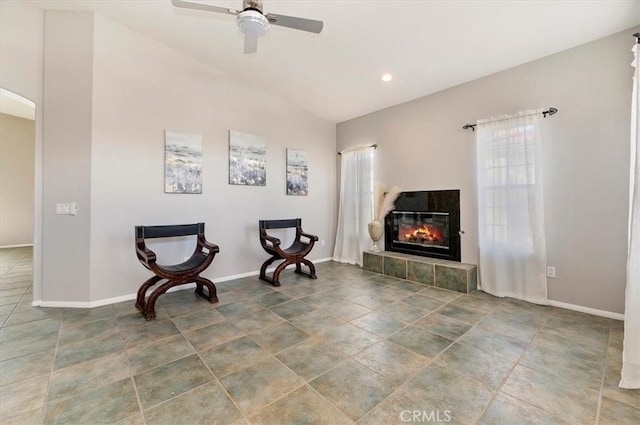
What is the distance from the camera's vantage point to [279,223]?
4277 millimetres

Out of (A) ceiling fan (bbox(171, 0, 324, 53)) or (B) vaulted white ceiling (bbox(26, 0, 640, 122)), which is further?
(B) vaulted white ceiling (bbox(26, 0, 640, 122))

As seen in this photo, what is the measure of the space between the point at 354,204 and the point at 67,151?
406 cm

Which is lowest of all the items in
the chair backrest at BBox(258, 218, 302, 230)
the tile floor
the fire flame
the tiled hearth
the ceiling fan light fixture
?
the tile floor

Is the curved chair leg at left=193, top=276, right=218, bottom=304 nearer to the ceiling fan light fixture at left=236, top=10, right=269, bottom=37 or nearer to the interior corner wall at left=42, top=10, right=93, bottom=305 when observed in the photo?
the interior corner wall at left=42, top=10, right=93, bottom=305

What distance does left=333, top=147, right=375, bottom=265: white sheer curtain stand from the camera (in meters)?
4.88

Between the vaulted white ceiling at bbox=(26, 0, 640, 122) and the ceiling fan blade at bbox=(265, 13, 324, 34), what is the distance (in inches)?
25.5

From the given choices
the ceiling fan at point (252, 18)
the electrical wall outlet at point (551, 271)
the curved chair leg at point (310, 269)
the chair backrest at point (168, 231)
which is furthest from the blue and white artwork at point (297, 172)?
the electrical wall outlet at point (551, 271)

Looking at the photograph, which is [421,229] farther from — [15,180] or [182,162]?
[15,180]

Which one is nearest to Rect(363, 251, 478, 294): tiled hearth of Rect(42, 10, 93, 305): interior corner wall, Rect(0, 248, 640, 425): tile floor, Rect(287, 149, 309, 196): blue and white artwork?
Rect(0, 248, 640, 425): tile floor

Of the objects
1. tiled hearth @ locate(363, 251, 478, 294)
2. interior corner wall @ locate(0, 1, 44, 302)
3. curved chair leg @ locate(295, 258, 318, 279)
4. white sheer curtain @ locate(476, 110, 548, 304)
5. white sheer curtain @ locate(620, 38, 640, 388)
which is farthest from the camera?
curved chair leg @ locate(295, 258, 318, 279)

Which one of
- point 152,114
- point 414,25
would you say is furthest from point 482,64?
point 152,114

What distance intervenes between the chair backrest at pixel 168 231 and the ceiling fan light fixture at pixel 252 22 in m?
2.31

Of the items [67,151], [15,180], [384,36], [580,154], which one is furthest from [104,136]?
[15,180]

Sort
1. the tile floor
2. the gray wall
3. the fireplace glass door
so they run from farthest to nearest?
the fireplace glass door → the gray wall → the tile floor
